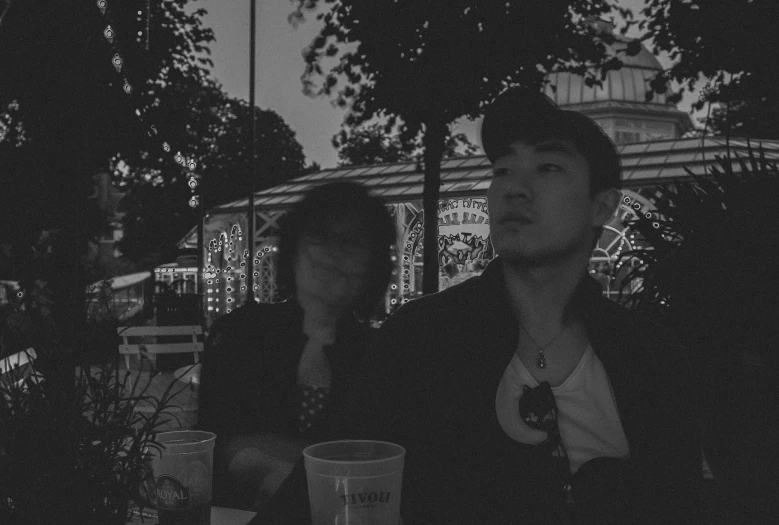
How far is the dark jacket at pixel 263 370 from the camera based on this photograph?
243 cm

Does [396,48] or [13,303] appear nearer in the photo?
[13,303]

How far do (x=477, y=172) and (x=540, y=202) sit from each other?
16.7m

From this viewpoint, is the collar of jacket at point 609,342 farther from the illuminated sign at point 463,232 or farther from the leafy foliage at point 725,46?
the illuminated sign at point 463,232

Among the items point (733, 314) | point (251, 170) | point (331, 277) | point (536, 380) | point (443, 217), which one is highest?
point (443, 217)

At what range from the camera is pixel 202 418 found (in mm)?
2459

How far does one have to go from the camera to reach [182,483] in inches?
50.1

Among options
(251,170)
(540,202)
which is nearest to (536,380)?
(540,202)

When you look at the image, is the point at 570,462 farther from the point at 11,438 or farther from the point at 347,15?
the point at 347,15

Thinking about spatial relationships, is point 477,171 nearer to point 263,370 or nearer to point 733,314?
point 733,314

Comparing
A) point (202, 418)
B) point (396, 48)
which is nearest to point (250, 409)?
point (202, 418)

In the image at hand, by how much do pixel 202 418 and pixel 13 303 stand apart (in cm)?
90

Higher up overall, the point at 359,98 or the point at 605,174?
the point at 359,98

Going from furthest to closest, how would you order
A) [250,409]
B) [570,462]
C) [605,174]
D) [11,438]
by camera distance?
1. [250,409]
2. [605,174]
3. [570,462]
4. [11,438]

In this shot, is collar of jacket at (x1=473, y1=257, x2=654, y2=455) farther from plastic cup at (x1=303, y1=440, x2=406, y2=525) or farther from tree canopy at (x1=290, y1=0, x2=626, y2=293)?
tree canopy at (x1=290, y1=0, x2=626, y2=293)
